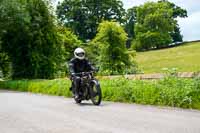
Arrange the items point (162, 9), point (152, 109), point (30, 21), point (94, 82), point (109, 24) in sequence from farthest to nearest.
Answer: point (162, 9)
point (109, 24)
point (30, 21)
point (94, 82)
point (152, 109)

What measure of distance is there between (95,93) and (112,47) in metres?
29.7

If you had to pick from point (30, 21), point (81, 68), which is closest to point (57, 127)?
point (81, 68)

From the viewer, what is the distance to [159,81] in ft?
57.1

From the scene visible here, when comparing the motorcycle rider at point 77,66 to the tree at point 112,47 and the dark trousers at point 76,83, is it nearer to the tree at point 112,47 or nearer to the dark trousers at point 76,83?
the dark trousers at point 76,83

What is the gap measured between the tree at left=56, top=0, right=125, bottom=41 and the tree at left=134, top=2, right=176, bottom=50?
518 cm

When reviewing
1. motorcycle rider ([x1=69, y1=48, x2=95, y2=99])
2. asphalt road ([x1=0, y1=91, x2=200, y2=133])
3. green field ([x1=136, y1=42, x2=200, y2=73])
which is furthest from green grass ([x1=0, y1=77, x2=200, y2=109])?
green field ([x1=136, y1=42, x2=200, y2=73])

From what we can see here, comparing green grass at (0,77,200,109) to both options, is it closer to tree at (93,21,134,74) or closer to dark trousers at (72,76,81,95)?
dark trousers at (72,76,81,95)

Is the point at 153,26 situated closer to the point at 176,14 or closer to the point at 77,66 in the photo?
the point at 176,14

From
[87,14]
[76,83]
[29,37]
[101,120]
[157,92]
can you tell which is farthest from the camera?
[87,14]

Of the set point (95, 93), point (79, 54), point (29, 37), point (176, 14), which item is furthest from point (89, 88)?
point (176, 14)

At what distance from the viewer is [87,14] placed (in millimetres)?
100062

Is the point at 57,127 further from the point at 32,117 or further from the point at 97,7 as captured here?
the point at 97,7

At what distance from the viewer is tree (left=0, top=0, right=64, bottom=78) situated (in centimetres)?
3622

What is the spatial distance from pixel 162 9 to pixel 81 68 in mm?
82673
